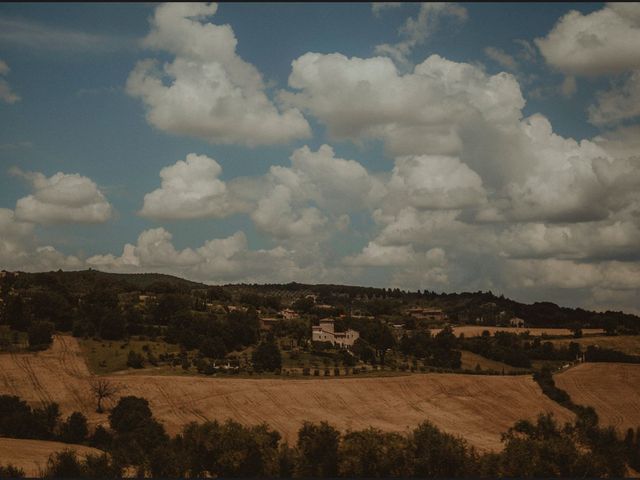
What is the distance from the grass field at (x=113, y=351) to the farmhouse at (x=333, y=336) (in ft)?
142

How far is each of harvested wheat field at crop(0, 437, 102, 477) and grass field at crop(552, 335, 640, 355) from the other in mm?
136001

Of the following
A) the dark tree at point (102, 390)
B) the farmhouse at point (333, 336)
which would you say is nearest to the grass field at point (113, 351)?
the dark tree at point (102, 390)

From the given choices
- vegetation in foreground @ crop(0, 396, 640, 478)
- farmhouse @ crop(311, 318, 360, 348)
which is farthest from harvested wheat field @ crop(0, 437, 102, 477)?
farmhouse @ crop(311, 318, 360, 348)

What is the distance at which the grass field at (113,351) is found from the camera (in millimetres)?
123213

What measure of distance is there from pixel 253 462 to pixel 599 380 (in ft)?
Answer: 338

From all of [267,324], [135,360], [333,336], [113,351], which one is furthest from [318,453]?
[267,324]

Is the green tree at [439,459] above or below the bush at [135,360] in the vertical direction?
above

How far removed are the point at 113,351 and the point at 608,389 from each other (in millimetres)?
97647

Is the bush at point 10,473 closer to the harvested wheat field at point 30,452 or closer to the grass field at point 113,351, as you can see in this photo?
the harvested wheat field at point 30,452

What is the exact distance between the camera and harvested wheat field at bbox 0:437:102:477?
61544 mm

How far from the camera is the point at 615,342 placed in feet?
590

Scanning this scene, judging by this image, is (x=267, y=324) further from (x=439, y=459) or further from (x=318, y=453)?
(x=439, y=459)

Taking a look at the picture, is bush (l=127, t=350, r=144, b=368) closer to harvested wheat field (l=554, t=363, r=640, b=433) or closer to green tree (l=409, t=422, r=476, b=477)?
green tree (l=409, t=422, r=476, b=477)

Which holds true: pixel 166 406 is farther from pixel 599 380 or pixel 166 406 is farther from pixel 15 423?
pixel 599 380
